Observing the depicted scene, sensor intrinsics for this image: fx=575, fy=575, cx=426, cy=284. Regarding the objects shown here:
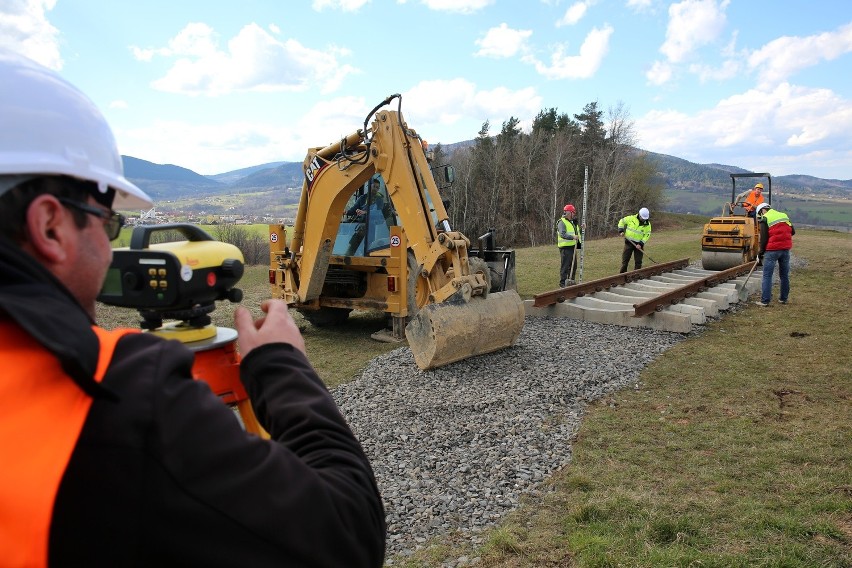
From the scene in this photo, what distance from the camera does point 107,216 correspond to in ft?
3.98

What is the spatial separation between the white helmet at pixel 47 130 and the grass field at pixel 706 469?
3120 mm

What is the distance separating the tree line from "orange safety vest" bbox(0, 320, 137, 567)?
50.0 m

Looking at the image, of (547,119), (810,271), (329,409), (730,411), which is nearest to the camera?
(329,409)

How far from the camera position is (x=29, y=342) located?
92 cm

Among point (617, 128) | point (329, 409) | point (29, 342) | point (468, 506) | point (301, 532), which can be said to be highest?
point (617, 128)

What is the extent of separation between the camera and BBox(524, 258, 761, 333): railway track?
947 centimetres

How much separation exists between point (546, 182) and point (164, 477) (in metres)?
54.3

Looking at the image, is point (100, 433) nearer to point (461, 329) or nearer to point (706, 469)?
point (706, 469)

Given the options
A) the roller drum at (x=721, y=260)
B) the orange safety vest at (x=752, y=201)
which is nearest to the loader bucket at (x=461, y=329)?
the roller drum at (x=721, y=260)

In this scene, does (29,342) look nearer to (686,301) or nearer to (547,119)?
(686,301)

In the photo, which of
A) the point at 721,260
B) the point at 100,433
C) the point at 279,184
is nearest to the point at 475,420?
the point at 100,433

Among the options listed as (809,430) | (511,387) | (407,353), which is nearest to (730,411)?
(809,430)

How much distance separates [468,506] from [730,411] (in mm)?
3416

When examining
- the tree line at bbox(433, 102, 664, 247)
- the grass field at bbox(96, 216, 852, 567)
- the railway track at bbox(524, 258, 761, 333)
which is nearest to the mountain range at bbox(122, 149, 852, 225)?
the tree line at bbox(433, 102, 664, 247)
